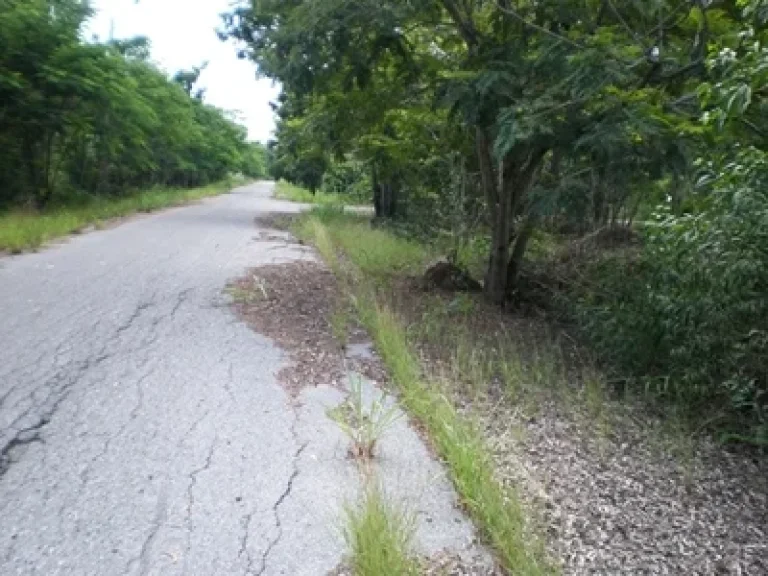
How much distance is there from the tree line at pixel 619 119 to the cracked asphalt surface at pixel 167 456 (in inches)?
83.1

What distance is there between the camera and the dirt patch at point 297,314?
4.95 metres

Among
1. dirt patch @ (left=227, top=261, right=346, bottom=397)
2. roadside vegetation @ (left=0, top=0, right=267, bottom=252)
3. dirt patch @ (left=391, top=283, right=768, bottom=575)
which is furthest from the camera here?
roadside vegetation @ (left=0, top=0, right=267, bottom=252)

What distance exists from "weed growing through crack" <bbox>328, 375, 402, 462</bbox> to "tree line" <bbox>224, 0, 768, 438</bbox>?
208 centimetres

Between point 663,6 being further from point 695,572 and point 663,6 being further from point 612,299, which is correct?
point 695,572

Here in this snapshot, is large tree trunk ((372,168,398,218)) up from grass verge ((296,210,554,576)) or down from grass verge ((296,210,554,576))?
down

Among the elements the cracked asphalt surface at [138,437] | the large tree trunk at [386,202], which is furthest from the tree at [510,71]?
the large tree trunk at [386,202]

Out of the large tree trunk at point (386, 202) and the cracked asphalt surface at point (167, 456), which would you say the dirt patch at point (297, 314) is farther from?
the large tree trunk at point (386, 202)

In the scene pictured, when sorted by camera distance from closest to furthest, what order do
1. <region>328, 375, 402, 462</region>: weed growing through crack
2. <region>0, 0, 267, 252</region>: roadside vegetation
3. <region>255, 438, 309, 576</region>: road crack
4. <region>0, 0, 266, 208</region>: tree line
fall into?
<region>255, 438, 309, 576</region>: road crack, <region>328, 375, 402, 462</region>: weed growing through crack, <region>0, 0, 267, 252</region>: roadside vegetation, <region>0, 0, 266, 208</region>: tree line

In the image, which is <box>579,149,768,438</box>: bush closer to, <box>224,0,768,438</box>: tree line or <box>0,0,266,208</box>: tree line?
<box>224,0,768,438</box>: tree line

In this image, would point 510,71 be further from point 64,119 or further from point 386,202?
point 386,202

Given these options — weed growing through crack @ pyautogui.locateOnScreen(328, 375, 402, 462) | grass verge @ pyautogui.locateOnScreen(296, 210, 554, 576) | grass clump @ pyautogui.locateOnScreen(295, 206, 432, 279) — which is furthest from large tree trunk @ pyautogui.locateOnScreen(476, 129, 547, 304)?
weed growing through crack @ pyautogui.locateOnScreen(328, 375, 402, 462)

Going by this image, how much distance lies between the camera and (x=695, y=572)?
2654 millimetres

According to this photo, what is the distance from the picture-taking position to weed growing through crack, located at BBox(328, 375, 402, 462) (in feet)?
11.5

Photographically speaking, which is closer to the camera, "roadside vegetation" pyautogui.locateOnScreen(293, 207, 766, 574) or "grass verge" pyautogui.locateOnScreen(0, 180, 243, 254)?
"roadside vegetation" pyautogui.locateOnScreen(293, 207, 766, 574)
